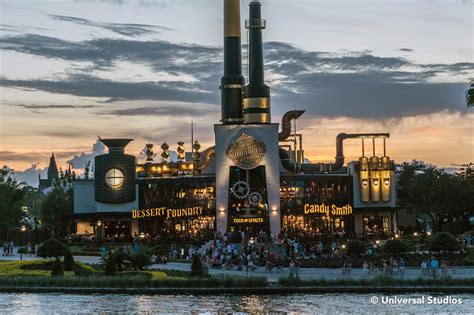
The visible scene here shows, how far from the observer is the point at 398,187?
152125mm

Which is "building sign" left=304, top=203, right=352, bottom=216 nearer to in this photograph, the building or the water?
the building

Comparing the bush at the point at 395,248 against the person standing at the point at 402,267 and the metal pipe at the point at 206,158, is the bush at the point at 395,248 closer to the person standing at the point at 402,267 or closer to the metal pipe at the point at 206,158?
the person standing at the point at 402,267

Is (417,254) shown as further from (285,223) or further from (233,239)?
(285,223)

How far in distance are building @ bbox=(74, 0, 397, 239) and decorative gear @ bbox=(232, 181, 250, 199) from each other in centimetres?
12

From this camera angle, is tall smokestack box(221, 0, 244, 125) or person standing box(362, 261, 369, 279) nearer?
person standing box(362, 261, 369, 279)

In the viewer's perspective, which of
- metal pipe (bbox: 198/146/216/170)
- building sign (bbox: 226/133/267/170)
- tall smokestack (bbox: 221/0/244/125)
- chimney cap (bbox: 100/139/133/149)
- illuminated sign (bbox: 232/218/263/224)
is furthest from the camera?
chimney cap (bbox: 100/139/133/149)

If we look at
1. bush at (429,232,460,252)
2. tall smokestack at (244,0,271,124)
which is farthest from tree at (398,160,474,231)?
bush at (429,232,460,252)

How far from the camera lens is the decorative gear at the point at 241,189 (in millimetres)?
133000

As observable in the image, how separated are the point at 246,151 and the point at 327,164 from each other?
49.3 ft

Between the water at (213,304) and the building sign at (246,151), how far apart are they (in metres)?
61.9

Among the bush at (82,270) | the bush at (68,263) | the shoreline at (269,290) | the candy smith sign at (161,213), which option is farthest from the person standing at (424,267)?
the candy smith sign at (161,213)

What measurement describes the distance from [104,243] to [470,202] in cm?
4836

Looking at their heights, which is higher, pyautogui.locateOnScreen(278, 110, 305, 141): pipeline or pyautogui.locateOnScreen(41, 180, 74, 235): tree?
→ pyautogui.locateOnScreen(278, 110, 305, 141): pipeline

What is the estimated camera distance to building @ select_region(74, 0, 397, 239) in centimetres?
13338
